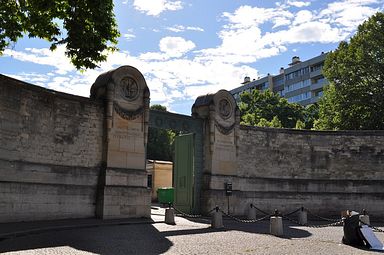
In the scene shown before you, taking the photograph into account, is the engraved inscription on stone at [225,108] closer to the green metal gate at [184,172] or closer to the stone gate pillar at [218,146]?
the stone gate pillar at [218,146]

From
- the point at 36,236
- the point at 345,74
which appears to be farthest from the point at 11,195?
the point at 345,74

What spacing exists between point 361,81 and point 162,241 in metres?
21.1

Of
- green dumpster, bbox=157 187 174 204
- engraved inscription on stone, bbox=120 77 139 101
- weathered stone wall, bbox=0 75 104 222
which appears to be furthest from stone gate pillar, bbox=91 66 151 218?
green dumpster, bbox=157 187 174 204

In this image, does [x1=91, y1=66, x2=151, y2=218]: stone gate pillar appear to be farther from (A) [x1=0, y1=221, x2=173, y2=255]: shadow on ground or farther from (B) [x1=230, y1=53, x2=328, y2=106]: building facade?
(B) [x1=230, y1=53, x2=328, y2=106]: building facade

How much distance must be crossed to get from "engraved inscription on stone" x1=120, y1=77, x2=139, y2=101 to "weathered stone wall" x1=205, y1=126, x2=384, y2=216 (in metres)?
6.21

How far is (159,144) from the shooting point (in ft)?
→ 149

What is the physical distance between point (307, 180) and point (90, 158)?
11361 mm

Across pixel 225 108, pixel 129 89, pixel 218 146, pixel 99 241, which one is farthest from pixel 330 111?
pixel 99 241

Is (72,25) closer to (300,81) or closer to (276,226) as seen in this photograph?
(276,226)

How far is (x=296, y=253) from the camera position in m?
8.84

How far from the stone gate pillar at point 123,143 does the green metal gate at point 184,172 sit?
304cm

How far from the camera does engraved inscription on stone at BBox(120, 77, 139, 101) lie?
53.4ft

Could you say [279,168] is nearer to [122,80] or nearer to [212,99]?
[212,99]

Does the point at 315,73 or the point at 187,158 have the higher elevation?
the point at 315,73
